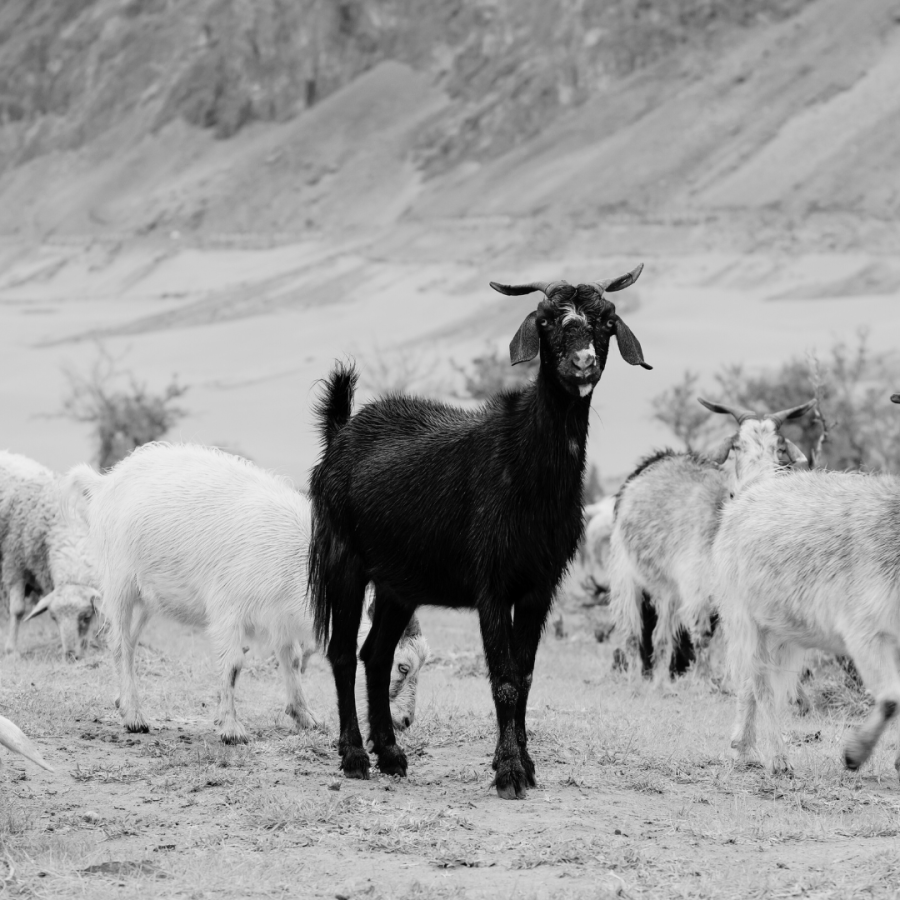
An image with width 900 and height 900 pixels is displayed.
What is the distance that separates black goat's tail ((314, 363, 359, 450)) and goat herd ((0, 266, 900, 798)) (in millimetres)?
11

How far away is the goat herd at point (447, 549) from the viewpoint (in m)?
7.24

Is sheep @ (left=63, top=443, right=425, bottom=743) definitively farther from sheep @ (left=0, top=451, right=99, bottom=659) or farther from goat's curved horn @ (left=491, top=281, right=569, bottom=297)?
sheep @ (left=0, top=451, right=99, bottom=659)

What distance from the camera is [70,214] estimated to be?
115250mm

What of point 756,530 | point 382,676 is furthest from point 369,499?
point 756,530

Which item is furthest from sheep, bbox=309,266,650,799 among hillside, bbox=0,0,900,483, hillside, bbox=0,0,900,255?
hillside, bbox=0,0,900,255

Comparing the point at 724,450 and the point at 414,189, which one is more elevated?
the point at 414,189

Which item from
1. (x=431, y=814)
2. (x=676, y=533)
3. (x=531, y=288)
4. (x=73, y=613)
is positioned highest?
(x=531, y=288)

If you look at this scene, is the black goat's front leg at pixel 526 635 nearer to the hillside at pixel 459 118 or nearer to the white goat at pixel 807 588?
the white goat at pixel 807 588

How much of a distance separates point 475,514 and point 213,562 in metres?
2.26

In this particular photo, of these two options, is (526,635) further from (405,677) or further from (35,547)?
(35,547)

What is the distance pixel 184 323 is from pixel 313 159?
119 feet

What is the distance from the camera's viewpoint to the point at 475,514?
7.37 metres

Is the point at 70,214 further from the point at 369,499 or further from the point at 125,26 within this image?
the point at 369,499

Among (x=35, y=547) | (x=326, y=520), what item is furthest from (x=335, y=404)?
(x=35, y=547)
